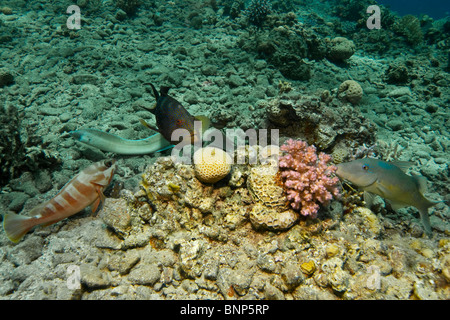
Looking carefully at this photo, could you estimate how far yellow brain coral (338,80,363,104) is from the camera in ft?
19.1

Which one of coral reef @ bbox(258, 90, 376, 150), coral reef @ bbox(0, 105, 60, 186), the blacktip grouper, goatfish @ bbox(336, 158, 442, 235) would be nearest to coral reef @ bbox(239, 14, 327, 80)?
coral reef @ bbox(258, 90, 376, 150)

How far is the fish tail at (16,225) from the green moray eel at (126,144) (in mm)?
1386

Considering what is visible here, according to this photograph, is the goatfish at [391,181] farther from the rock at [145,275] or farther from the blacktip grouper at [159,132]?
the rock at [145,275]

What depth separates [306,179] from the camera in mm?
2566

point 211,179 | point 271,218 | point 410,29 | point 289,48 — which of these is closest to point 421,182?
point 271,218

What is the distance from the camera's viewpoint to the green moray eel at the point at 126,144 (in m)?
3.58

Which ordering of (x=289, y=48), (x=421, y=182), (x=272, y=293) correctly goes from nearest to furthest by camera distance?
(x=272, y=293) → (x=421, y=182) → (x=289, y=48)

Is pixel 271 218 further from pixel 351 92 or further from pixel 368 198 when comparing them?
pixel 351 92

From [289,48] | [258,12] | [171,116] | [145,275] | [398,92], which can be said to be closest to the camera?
[145,275]

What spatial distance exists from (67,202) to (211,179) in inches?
64.9

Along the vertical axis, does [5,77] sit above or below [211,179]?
above

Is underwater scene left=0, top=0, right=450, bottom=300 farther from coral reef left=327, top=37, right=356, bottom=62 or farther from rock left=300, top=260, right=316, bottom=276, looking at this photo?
coral reef left=327, top=37, right=356, bottom=62

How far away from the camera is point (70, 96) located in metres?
5.24

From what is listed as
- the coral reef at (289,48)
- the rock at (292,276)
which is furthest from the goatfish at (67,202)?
the coral reef at (289,48)
